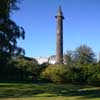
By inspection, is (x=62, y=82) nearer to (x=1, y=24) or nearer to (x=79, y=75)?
(x=79, y=75)

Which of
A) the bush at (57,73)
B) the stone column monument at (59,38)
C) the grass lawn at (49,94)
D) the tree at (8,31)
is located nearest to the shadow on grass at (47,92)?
the grass lawn at (49,94)

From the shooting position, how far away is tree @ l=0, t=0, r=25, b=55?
23.9m

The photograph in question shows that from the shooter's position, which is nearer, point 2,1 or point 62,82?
point 2,1

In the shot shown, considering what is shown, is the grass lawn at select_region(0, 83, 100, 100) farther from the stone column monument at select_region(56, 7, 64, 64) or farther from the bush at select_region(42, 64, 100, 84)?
the stone column monument at select_region(56, 7, 64, 64)

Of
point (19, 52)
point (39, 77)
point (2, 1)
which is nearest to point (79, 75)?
point (39, 77)

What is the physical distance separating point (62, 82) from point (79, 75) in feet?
11.0

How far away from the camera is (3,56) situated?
2742cm

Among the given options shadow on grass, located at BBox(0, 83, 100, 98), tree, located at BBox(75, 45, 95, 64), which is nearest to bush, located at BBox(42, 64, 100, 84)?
shadow on grass, located at BBox(0, 83, 100, 98)

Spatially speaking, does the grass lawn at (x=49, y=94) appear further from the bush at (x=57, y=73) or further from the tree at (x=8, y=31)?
the bush at (x=57, y=73)

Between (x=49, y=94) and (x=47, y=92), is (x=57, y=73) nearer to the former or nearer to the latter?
(x=47, y=92)

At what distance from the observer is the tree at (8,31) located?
2389cm

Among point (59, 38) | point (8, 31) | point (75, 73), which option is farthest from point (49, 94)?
point (59, 38)

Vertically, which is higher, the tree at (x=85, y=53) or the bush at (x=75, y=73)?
the tree at (x=85, y=53)

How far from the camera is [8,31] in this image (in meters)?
26.1
